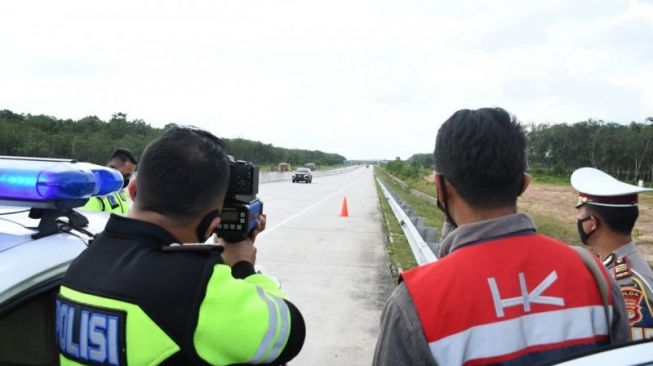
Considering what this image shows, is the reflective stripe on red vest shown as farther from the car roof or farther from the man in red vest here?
the car roof

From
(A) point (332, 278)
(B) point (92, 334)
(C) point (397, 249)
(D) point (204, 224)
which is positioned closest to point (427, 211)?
Result: (C) point (397, 249)

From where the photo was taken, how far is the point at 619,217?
2727 mm

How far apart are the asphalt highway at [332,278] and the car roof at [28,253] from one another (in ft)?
10.9

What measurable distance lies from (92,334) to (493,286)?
49.5 inches

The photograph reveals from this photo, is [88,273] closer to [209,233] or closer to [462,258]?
[209,233]

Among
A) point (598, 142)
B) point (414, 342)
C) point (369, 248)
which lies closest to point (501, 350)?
point (414, 342)

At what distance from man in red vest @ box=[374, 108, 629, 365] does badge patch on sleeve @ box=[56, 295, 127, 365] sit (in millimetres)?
811

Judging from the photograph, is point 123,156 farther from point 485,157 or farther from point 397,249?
point 397,249

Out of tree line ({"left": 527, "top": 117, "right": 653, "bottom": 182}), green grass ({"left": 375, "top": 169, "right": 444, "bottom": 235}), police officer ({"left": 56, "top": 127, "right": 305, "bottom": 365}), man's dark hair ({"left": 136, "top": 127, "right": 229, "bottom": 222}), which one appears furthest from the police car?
tree line ({"left": 527, "top": 117, "right": 653, "bottom": 182})

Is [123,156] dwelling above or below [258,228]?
above

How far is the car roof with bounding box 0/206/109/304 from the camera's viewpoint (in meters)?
1.79

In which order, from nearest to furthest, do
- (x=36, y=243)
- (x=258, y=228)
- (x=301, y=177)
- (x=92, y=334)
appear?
1. (x=92, y=334)
2. (x=36, y=243)
3. (x=258, y=228)
4. (x=301, y=177)

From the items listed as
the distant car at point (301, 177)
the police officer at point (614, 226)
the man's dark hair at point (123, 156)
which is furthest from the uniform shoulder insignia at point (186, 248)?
the distant car at point (301, 177)

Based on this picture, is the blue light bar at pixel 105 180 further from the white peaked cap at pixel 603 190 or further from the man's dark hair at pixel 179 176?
the white peaked cap at pixel 603 190
